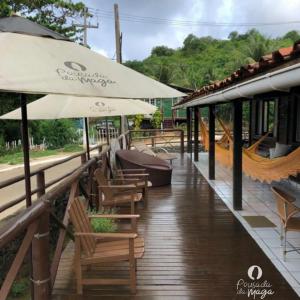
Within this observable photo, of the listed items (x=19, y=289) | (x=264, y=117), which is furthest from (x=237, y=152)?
(x=264, y=117)

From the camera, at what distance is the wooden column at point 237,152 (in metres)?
5.25

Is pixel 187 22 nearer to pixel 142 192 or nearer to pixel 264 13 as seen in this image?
pixel 264 13

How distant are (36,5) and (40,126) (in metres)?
8.83

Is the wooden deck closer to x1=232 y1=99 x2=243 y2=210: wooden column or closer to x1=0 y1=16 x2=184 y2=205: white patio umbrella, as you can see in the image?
x1=232 y1=99 x2=243 y2=210: wooden column

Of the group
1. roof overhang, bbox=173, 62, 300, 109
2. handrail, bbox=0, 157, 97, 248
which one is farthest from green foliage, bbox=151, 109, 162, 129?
handrail, bbox=0, 157, 97, 248

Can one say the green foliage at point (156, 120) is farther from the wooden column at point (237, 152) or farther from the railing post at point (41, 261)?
the railing post at point (41, 261)

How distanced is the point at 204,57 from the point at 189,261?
162 feet

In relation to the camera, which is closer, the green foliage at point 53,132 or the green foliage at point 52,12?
the green foliage at point 52,12

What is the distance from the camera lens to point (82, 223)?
3.00 metres

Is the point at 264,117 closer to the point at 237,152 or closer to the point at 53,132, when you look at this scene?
the point at 237,152

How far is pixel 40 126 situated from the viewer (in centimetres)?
2105

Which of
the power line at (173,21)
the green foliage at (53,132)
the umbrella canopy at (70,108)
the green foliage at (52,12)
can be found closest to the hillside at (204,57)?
the power line at (173,21)

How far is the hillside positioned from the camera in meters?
34.4

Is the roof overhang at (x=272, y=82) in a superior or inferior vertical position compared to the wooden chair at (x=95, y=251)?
superior
